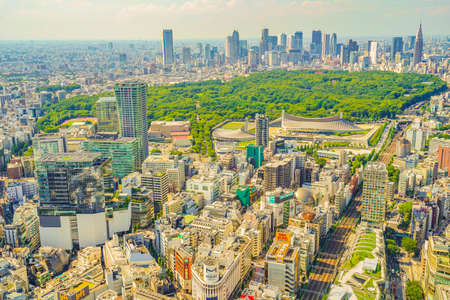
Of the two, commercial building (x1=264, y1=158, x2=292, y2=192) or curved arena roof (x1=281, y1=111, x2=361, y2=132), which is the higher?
curved arena roof (x1=281, y1=111, x2=361, y2=132)

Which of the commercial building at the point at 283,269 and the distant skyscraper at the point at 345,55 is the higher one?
the distant skyscraper at the point at 345,55

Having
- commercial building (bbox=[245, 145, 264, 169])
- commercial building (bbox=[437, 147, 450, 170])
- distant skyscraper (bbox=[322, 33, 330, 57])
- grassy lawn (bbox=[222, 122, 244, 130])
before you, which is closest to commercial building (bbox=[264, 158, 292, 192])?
commercial building (bbox=[245, 145, 264, 169])

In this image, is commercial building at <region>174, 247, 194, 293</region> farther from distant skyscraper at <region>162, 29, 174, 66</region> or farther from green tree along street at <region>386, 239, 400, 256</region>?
distant skyscraper at <region>162, 29, 174, 66</region>

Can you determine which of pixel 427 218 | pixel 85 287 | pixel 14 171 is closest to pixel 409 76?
pixel 427 218

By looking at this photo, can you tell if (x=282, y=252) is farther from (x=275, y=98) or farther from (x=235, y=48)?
(x=235, y=48)

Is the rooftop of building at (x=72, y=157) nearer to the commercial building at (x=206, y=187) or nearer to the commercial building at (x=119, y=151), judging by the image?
the commercial building at (x=206, y=187)

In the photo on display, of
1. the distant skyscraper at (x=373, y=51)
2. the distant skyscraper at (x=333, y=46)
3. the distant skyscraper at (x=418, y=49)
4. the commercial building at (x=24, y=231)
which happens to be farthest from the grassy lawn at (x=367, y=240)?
the distant skyscraper at (x=333, y=46)
